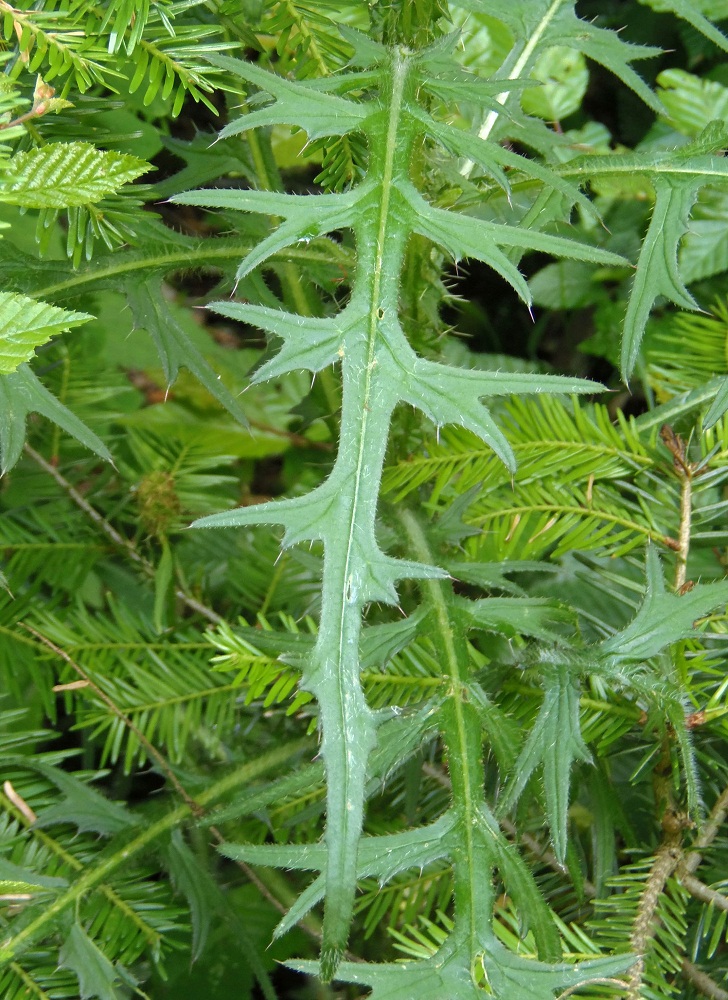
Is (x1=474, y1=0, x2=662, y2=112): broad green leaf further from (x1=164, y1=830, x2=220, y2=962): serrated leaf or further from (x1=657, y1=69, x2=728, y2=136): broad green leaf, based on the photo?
(x1=164, y1=830, x2=220, y2=962): serrated leaf

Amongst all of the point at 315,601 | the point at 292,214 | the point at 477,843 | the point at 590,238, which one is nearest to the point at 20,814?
the point at 315,601

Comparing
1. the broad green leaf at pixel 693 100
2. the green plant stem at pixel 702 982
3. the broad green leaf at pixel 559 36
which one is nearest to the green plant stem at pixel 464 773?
the green plant stem at pixel 702 982

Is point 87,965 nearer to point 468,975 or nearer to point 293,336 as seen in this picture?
point 468,975

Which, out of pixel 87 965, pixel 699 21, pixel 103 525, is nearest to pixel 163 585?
pixel 103 525

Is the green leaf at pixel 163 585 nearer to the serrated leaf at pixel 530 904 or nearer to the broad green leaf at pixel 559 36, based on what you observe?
the serrated leaf at pixel 530 904

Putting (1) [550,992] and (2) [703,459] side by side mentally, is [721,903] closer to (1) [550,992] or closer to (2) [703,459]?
(1) [550,992]

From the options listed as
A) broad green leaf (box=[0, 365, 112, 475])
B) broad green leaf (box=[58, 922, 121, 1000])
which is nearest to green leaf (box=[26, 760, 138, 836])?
broad green leaf (box=[58, 922, 121, 1000])
